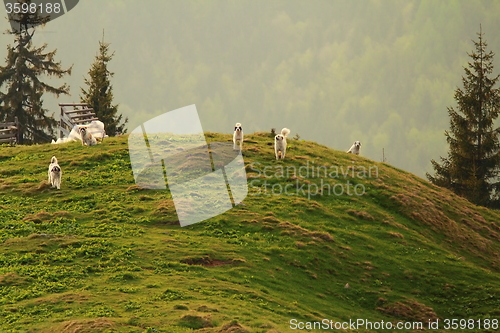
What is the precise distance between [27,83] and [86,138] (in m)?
27.7

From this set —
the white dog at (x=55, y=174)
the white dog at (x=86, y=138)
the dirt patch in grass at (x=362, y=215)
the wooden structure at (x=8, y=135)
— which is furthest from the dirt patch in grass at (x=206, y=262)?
the wooden structure at (x=8, y=135)

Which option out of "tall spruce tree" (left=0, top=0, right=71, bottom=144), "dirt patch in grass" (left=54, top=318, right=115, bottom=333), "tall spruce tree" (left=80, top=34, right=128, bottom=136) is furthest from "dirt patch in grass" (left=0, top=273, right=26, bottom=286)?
"tall spruce tree" (left=80, top=34, right=128, bottom=136)

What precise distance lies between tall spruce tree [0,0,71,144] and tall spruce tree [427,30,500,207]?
156 ft

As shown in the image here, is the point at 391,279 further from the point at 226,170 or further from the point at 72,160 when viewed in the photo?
the point at 72,160

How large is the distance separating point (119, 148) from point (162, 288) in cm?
2157

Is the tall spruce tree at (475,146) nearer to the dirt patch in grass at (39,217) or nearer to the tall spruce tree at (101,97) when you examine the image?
the tall spruce tree at (101,97)

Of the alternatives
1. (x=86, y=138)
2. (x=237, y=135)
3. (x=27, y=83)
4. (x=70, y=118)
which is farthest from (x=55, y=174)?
(x=27, y=83)

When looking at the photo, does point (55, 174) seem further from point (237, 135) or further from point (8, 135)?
point (8, 135)

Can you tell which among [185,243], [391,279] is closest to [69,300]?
[185,243]

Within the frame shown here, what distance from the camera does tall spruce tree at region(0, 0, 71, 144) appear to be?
2507 inches

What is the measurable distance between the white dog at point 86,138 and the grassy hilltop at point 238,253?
107cm

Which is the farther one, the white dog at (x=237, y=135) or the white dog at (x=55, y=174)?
the white dog at (x=237, y=135)

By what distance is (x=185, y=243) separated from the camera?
26.8 m

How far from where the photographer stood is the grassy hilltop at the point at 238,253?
19.8 m
